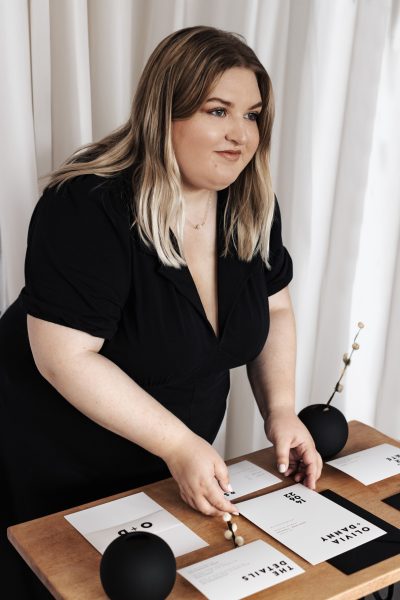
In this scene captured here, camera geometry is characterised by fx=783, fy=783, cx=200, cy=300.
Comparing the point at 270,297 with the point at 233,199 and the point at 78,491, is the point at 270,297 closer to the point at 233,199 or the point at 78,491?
the point at 233,199

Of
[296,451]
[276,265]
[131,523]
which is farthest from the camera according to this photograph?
[276,265]

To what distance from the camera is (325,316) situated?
2352 millimetres

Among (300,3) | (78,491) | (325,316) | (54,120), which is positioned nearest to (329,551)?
(78,491)

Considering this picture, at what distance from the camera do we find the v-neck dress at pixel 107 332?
1.28 meters

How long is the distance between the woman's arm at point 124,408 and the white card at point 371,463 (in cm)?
30

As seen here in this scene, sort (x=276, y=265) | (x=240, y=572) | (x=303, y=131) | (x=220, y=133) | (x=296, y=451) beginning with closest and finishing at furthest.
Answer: (x=240, y=572) < (x=220, y=133) < (x=296, y=451) < (x=276, y=265) < (x=303, y=131)

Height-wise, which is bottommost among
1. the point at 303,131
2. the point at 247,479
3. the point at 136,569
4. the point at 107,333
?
the point at 247,479

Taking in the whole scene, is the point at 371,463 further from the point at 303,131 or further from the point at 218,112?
the point at 303,131

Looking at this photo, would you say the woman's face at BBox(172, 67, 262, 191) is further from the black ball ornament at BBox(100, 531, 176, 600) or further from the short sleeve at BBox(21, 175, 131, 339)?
the black ball ornament at BBox(100, 531, 176, 600)

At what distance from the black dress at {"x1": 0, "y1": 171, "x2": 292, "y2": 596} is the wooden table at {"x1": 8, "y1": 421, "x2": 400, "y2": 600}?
0.57 ft

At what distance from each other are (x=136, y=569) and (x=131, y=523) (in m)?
0.24

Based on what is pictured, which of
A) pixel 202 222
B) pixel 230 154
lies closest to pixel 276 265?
pixel 202 222

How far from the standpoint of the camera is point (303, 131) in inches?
82.1

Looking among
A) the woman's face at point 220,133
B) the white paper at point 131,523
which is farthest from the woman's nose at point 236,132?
the white paper at point 131,523
